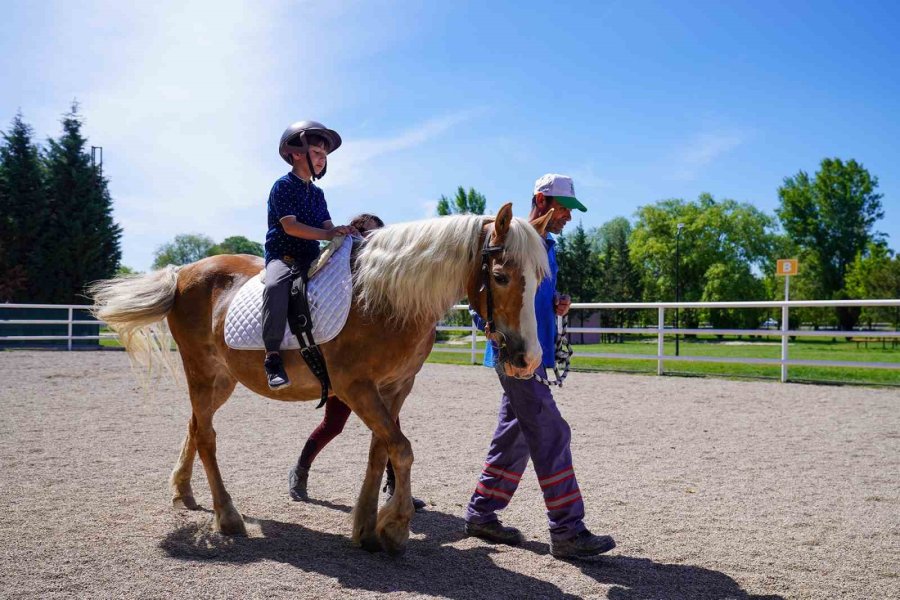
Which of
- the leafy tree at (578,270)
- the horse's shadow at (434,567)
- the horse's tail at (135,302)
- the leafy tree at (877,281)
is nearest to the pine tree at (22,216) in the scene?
the horse's tail at (135,302)

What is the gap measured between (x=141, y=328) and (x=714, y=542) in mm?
4344

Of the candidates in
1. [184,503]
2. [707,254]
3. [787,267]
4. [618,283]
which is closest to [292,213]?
[184,503]

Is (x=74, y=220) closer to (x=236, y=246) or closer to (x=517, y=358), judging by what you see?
(x=517, y=358)

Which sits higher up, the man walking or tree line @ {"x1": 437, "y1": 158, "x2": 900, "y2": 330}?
tree line @ {"x1": 437, "y1": 158, "x2": 900, "y2": 330}

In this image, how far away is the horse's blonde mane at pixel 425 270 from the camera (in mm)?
3455

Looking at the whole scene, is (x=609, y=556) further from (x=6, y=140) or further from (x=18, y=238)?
(x=6, y=140)

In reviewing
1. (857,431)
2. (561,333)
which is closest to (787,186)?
(857,431)

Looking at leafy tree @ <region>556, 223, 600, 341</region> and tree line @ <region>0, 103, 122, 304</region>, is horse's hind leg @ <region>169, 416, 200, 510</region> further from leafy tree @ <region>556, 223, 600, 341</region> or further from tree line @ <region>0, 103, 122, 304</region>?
leafy tree @ <region>556, 223, 600, 341</region>

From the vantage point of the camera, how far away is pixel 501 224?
10.7ft

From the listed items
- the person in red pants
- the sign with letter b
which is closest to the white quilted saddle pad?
the person in red pants

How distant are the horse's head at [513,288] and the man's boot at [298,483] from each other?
7.45ft

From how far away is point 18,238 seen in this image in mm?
27125

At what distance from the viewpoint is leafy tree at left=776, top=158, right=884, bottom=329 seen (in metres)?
48.8

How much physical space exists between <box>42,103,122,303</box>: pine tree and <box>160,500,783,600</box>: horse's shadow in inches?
1091
